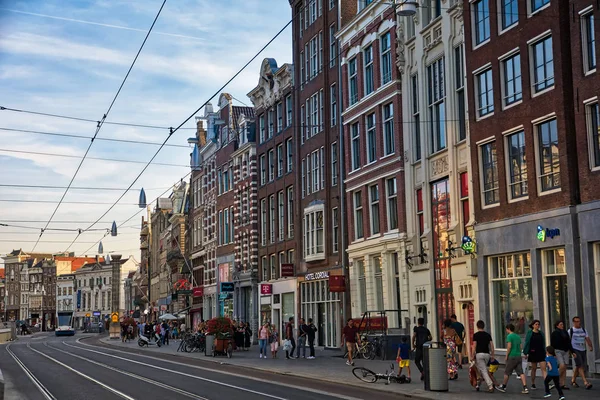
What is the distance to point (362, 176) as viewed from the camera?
4194 cm

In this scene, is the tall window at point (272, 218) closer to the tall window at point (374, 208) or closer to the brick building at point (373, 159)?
the brick building at point (373, 159)

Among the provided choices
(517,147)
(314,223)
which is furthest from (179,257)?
(517,147)

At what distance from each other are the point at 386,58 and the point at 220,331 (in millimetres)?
15550

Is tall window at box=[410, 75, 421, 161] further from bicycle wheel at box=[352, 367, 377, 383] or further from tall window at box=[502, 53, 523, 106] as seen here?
bicycle wheel at box=[352, 367, 377, 383]

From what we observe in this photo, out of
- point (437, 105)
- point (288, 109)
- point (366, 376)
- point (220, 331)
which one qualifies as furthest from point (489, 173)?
point (288, 109)

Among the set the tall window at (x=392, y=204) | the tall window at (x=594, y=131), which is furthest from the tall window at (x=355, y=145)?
the tall window at (x=594, y=131)

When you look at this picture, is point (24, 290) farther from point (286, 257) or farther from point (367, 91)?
point (367, 91)

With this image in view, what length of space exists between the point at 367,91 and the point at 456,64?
8.54m

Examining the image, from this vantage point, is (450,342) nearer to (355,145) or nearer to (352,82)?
(355,145)

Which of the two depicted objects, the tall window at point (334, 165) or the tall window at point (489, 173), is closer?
the tall window at point (489, 173)

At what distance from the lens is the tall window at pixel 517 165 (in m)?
28.2

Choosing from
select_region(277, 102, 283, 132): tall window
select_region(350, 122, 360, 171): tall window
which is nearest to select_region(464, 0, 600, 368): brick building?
select_region(350, 122, 360, 171): tall window

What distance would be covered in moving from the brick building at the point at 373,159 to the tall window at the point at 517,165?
9.33 metres

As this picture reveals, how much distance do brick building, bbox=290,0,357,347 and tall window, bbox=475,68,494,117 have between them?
48.0 feet
